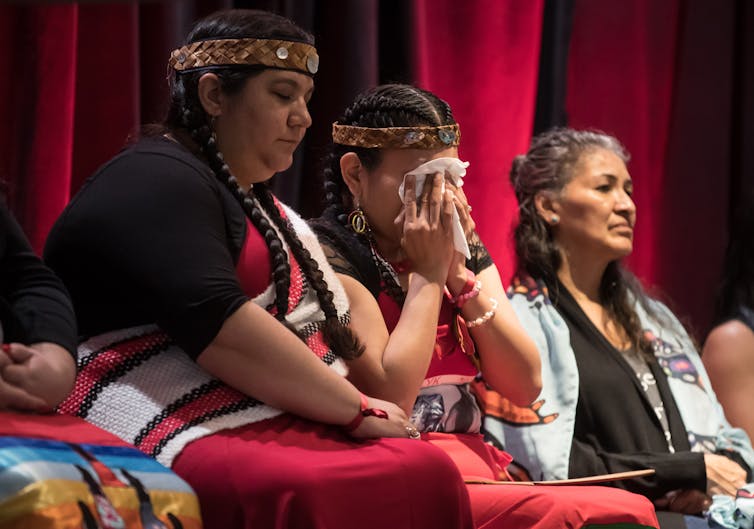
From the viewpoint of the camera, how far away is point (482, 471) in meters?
2.27

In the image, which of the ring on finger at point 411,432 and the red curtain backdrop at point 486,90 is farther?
the red curtain backdrop at point 486,90

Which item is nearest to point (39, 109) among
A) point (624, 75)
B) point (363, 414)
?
point (363, 414)

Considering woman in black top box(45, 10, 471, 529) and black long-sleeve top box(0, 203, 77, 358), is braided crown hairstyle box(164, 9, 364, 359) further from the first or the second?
black long-sleeve top box(0, 203, 77, 358)

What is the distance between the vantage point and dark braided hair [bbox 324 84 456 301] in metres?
2.24

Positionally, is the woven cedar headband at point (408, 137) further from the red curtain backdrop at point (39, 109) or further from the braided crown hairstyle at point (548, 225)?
the braided crown hairstyle at point (548, 225)

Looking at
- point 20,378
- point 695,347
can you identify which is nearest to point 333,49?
point 695,347

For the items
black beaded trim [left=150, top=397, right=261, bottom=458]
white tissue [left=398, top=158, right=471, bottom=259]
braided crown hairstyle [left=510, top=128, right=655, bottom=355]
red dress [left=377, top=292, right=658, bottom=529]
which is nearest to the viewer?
black beaded trim [left=150, top=397, right=261, bottom=458]

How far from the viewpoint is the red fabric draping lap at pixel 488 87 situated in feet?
11.0

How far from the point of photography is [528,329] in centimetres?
273

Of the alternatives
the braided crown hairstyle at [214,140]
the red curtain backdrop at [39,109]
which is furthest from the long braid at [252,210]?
the red curtain backdrop at [39,109]

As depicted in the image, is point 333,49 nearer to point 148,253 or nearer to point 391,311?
point 391,311

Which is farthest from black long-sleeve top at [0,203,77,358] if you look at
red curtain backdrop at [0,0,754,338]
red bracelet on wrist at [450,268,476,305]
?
red bracelet on wrist at [450,268,476,305]

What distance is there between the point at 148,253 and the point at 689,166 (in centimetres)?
242

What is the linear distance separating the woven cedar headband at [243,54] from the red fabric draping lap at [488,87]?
136 centimetres
